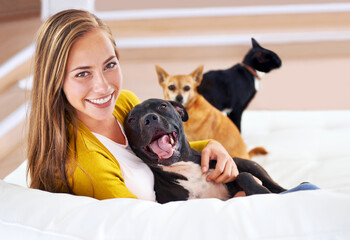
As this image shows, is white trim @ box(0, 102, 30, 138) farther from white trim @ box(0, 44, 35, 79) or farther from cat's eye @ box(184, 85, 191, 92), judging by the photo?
cat's eye @ box(184, 85, 191, 92)

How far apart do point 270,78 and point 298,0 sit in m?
1.10

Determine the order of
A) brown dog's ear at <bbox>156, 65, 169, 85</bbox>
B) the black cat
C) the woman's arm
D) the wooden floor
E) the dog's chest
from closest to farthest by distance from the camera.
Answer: the woman's arm → the dog's chest → brown dog's ear at <bbox>156, 65, 169, 85</bbox> → the black cat → the wooden floor

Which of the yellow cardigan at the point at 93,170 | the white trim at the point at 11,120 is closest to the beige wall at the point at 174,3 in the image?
the white trim at the point at 11,120

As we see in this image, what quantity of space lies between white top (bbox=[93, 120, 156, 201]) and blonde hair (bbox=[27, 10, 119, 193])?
0.11m

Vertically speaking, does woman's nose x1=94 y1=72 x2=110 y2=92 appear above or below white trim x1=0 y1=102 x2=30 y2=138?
above

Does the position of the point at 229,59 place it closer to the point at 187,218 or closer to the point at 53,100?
the point at 53,100

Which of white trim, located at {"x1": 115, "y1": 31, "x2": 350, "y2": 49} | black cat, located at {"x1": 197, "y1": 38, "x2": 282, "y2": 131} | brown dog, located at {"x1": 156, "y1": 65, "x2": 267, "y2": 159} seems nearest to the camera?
brown dog, located at {"x1": 156, "y1": 65, "x2": 267, "y2": 159}

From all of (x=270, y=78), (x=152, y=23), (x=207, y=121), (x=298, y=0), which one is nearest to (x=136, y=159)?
(x=207, y=121)

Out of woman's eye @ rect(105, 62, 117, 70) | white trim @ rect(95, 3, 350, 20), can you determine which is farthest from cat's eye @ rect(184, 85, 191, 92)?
white trim @ rect(95, 3, 350, 20)

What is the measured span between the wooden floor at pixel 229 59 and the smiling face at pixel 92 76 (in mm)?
1082

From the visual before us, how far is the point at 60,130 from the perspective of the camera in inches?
41.2

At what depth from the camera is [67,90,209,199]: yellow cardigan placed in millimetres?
1001

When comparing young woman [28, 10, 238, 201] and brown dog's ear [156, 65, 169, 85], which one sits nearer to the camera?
young woman [28, 10, 238, 201]

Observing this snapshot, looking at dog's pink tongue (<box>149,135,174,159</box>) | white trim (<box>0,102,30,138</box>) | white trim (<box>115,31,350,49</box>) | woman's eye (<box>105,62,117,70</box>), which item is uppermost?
woman's eye (<box>105,62,117,70</box>)
